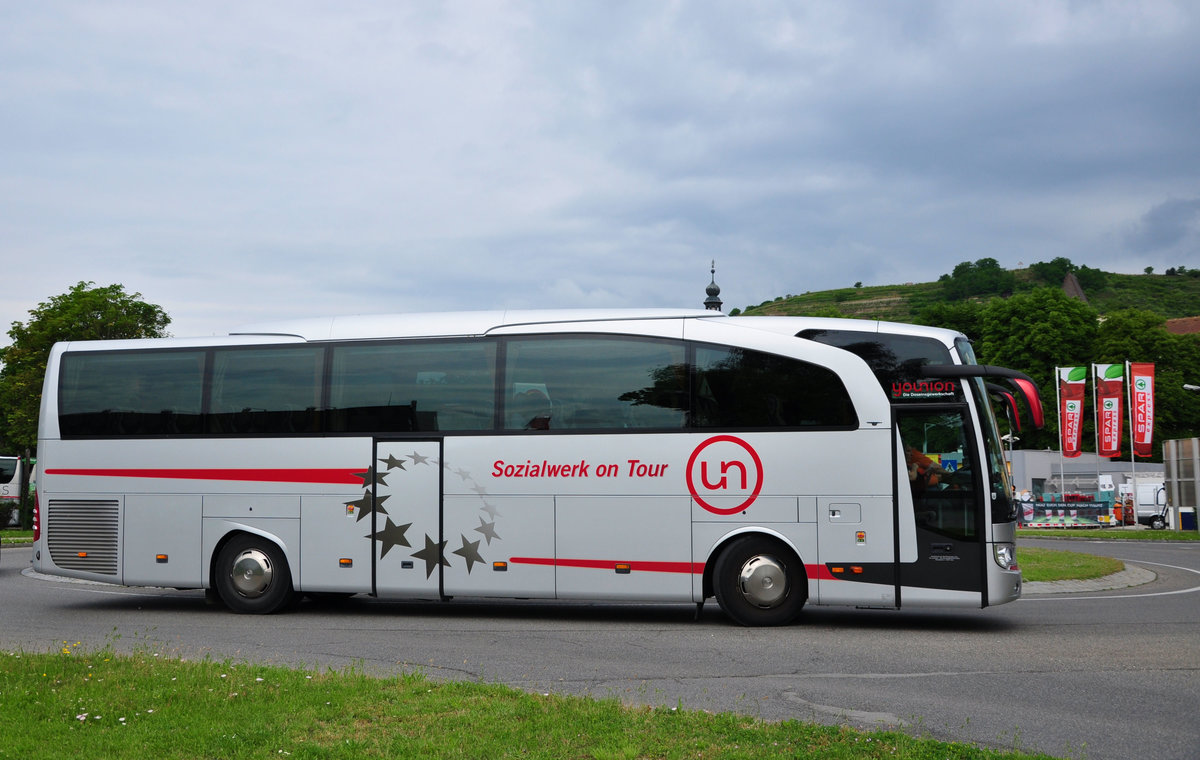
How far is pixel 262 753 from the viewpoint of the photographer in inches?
231

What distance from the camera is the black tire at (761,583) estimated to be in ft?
40.1

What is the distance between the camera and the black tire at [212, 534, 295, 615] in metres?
13.6

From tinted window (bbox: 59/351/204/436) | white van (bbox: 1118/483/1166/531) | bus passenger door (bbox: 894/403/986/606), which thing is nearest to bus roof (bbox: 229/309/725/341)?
tinted window (bbox: 59/351/204/436)

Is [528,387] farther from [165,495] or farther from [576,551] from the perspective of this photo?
[165,495]

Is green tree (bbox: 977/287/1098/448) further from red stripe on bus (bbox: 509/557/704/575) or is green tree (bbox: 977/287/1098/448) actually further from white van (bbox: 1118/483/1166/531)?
red stripe on bus (bbox: 509/557/704/575)

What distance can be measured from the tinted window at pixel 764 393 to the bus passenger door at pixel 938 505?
735mm

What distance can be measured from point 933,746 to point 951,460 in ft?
20.6

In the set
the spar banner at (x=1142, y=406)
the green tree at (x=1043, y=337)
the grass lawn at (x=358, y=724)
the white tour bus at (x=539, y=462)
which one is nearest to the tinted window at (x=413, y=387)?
the white tour bus at (x=539, y=462)

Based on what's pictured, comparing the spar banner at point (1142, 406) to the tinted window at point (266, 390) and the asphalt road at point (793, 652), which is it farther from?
the tinted window at point (266, 390)

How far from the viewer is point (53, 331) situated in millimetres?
52688

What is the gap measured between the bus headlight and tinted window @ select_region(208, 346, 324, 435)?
7.77 m

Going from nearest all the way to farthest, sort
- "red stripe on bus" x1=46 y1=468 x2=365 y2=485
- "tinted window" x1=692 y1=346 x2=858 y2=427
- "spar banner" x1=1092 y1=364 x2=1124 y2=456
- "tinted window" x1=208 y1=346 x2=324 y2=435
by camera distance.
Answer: "tinted window" x1=692 y1=346 x2=858 y2=427, "red stripe on bus" x1=46 y1=468 x2=365 y2=485, "tinted window" x1=208 y1=346 x2=324 y2=435, "spar banner" x1=1092 y1=364 x2=1124 y2=456

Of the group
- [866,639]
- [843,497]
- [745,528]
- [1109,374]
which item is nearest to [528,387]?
[745,528]

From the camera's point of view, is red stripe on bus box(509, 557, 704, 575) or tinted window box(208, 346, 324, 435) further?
tinted window box(208, 346, 324, 435)
